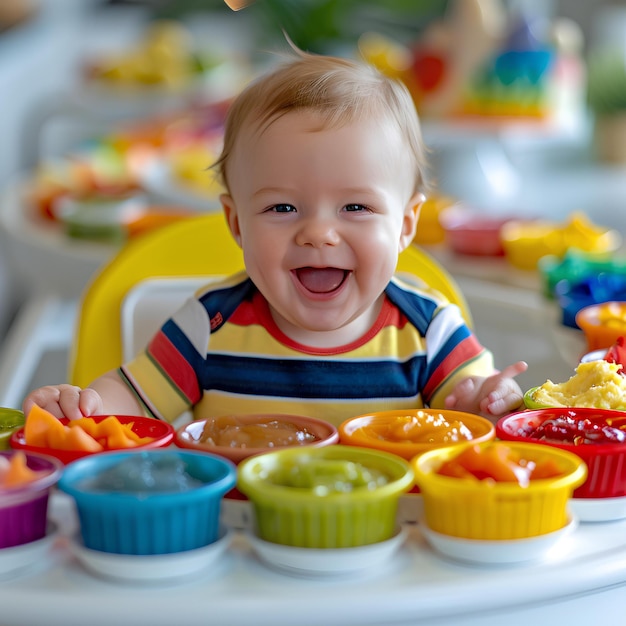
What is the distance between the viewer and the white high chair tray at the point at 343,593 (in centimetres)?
67

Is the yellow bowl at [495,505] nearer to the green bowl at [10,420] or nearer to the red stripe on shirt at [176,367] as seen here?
the green bowl at [10,420]

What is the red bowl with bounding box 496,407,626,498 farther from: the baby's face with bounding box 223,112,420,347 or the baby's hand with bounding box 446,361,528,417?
the baby's face with bounding box 223,112,420,347

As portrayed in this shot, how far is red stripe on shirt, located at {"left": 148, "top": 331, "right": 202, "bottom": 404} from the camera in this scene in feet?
3.88

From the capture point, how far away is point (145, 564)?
690mm

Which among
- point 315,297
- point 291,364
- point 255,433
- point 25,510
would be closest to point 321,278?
point 315,297

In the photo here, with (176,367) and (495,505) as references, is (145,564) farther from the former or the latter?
(176,367)

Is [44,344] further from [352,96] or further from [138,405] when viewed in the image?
[352,96]

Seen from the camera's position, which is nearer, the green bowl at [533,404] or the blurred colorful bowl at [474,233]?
the green bowl at [533,404]

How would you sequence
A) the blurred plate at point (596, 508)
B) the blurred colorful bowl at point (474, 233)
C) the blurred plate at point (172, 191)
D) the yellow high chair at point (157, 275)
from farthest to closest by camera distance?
the blurred plate at point (172, 191) < the blurred colorful bowl at point (474, 233) < the yellow high chair at point (157, 275) < the blurred plate at point (596, 508)

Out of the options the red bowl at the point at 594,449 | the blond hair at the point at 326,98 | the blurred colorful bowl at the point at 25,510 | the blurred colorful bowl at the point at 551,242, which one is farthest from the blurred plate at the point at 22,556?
the blurred colorful bowl at the point at 551,242

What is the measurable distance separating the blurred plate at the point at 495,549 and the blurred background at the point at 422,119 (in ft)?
1.97

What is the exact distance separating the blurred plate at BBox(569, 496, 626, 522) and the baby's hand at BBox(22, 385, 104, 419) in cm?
46

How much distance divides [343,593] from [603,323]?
26.9 inches

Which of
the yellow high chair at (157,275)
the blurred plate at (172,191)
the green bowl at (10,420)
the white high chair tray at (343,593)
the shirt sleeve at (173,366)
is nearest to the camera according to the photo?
the white high chair tray at (343,593)
